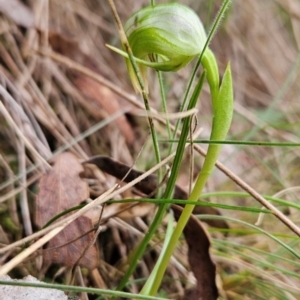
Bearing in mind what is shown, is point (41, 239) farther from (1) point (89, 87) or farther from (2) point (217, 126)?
(1) point (89, 87)

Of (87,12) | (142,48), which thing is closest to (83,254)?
(142,48)

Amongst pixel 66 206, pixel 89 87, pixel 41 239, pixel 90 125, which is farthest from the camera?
pixel 89 87

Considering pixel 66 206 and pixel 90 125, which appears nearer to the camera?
pixel 66 206

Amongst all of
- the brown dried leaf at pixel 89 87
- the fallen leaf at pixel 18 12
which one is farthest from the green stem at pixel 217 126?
the fallen leaf at pixel 18 12

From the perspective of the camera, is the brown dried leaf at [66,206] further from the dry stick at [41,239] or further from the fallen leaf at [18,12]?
the fallen leaf at [18,12]

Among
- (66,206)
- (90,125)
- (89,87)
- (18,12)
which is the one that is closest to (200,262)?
(66,206)

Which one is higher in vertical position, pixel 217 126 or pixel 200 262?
pixel 217 126

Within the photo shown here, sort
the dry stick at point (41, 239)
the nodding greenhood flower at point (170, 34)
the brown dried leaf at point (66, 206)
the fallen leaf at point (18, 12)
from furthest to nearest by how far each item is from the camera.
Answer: the fallen leaf at point (18, 12)
the brown dried leaf at point (66, 206)
the nodding greenhood flower at point (170, 34)
the dry stick at point (41, 239)
